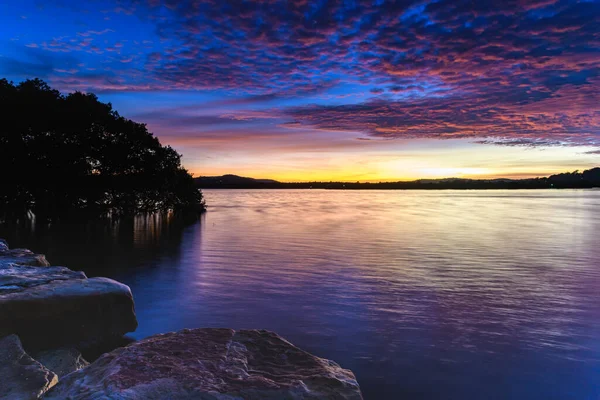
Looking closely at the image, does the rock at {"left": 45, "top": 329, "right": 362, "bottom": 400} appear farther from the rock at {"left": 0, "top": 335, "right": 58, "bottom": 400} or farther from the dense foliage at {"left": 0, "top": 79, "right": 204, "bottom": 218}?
the dense foliage at {"left": 0, "top": 79, "right": 204, "bottom": 218}

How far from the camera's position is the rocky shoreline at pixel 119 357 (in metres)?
4.36

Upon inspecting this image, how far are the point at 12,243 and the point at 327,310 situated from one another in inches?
819

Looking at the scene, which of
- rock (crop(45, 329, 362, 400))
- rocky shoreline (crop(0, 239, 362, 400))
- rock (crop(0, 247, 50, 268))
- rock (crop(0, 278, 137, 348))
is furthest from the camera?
rock (crop(0, 247, 50, 268))

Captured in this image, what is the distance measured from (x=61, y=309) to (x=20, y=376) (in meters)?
1.73

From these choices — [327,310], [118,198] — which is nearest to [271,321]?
[327,310]

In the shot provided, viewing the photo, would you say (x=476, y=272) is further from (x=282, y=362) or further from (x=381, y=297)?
(x=282, y=362)

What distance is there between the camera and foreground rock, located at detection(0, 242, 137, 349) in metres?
6.74

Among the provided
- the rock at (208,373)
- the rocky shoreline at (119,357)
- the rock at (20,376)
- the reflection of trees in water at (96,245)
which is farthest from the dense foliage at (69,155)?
the rock at (208,373)

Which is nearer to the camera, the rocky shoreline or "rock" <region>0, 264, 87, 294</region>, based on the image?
the rocky shoreline

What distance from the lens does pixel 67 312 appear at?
7074 millimetres

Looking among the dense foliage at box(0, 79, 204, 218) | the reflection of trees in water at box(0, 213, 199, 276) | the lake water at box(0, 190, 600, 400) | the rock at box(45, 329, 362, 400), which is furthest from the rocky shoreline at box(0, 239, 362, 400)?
the dense foliage at box(0, 79, 204, 218)

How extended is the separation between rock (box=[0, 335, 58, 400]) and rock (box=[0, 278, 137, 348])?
1.86 ft

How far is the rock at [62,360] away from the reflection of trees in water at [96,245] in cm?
964

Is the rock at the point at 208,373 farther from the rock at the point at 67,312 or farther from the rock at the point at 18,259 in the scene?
the rock at the point at 18,259
